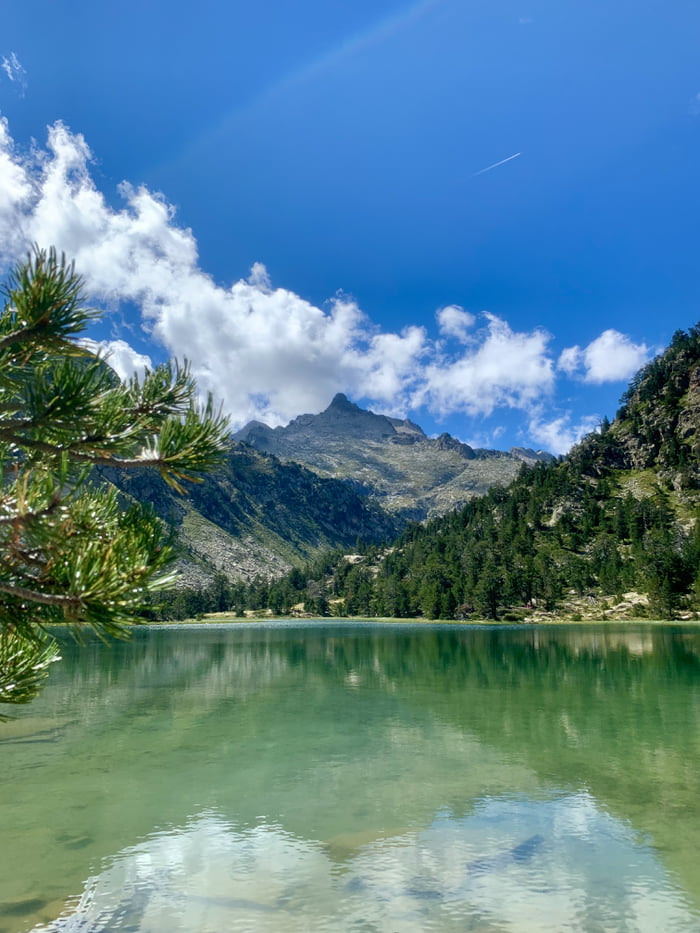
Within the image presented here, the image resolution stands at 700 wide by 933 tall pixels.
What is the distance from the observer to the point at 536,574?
185m

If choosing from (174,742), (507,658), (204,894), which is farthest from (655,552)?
(204,894)

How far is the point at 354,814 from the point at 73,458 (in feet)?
53.1

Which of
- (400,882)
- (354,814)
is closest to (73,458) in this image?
(400,882)

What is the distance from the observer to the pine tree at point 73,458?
239 inches

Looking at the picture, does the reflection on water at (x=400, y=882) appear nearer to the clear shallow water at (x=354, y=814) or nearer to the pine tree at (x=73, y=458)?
the clear shallow water at (x=354, y=814)

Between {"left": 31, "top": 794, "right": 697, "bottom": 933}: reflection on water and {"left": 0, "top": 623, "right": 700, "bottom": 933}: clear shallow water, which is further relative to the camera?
{"left": 0, "top": 623, "right": 700, "bottom": 933}: clear shallow water

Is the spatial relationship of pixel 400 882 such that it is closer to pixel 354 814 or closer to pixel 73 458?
pixel 354 814

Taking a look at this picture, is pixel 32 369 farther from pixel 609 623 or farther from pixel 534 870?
pixel 609 623

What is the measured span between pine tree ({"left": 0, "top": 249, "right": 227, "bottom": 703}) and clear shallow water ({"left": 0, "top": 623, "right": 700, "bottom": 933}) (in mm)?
9423

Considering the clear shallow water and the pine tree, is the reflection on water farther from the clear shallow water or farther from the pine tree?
the pine tree

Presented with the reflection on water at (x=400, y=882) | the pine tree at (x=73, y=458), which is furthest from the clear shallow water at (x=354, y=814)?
the pine tree at (x=73, y=458)

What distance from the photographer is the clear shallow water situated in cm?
1265

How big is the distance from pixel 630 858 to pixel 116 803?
15597 millimetres

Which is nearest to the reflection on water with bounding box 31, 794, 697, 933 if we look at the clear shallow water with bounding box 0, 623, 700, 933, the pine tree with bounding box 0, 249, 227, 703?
the clear shallow water with bounding box 0, 623, 700, 933
